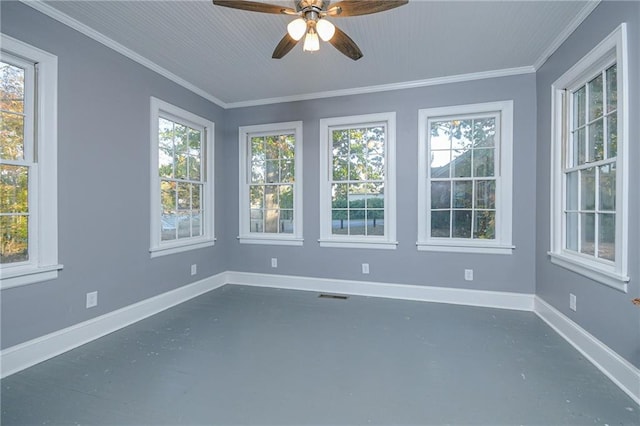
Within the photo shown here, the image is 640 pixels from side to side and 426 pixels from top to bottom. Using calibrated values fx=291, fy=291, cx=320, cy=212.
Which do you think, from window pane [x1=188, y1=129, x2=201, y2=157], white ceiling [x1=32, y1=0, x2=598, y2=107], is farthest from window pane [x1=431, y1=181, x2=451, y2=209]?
window pane [x1=188, y1=129, x2=201, y2=157]

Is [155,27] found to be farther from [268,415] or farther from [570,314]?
[570,314]

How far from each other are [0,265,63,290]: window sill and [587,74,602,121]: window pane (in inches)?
178

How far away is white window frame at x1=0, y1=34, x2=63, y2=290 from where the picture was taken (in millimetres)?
2270

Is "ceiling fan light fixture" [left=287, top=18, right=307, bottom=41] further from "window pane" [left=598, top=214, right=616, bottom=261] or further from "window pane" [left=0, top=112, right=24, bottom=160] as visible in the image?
"window pane" [left=598, top=214, right=616, bottom=261]

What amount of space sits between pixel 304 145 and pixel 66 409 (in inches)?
136

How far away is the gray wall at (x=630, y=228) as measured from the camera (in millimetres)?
1842

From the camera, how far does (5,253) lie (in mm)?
2150

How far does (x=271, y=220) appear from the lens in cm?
439

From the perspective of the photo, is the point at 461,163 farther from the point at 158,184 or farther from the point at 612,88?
the point at 158,184

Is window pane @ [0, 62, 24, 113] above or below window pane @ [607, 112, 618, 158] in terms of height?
above

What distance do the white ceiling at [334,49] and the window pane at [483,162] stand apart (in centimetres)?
89

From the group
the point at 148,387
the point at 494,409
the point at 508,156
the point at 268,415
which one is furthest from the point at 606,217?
the point at 148,387

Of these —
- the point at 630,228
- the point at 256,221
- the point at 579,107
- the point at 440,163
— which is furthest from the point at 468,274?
the point at 256,221

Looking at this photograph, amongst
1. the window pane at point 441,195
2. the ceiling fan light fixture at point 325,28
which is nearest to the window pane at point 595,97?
the window pane at point 441,195
